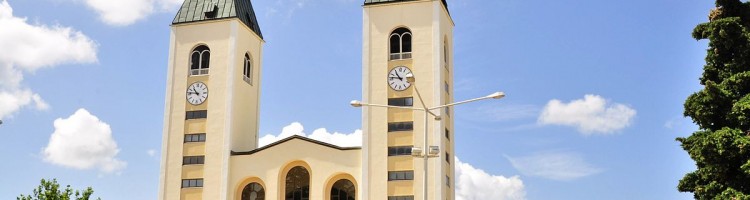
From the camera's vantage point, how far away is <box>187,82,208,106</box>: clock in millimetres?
57312

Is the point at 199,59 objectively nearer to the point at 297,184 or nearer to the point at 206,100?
the point at 206,100

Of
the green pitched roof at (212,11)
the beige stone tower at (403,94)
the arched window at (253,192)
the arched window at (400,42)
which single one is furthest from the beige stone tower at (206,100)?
the arched window at (400,42)

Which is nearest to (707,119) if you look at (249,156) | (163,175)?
(249,156)

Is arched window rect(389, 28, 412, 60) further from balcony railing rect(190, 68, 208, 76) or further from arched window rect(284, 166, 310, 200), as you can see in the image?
balcony railing rect(190, 68, 208, 76)

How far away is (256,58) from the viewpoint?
61.4 metres

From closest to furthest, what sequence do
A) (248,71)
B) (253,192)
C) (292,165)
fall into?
1. (292,165)
2. (253,192)
3. (248,71)

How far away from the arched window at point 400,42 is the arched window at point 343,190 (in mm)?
7756

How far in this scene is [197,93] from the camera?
5744cm

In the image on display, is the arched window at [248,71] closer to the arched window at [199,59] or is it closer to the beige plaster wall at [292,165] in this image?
the arched window at [199,59]

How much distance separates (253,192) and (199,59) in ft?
29.7

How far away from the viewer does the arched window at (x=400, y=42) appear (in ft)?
180

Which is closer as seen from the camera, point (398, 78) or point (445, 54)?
point (398, 78)

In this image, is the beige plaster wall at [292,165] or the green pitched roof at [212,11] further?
the green pitched roof at [212,11]

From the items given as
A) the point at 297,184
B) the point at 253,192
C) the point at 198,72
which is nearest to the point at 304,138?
the point at 297,184
